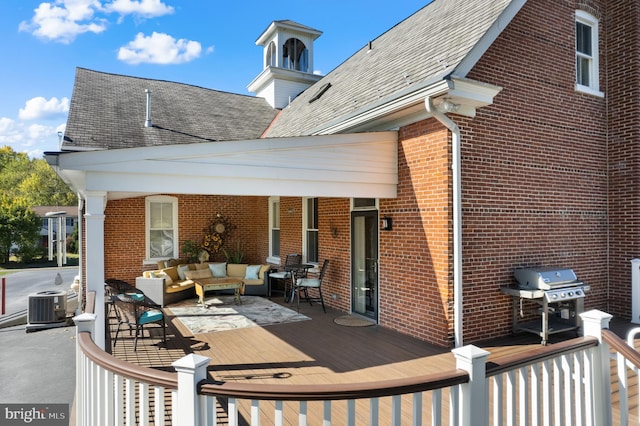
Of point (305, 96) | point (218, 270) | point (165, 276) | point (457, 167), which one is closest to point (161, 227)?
point (218, 270)

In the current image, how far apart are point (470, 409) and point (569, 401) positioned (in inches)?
47.3

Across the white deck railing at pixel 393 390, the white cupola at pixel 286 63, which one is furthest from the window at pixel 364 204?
the white cupola at pixel 286 63

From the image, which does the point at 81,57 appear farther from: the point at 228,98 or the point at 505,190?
the point at 505,190

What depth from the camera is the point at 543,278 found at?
6090 mm

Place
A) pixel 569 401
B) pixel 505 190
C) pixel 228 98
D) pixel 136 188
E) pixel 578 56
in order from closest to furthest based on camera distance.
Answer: pixel 569 401 → pixel 136 188 → pixel 505 190 → pixel 578 56 → pixel 228 98

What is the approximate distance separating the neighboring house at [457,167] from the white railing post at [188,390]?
3324mm

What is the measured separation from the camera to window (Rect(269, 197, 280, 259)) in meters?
12.6

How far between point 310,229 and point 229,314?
3091 mm

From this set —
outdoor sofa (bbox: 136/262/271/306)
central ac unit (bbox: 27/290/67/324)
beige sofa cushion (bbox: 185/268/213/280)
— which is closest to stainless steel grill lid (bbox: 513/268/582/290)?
outdoor sofa (bbox: 136/262/271/306)

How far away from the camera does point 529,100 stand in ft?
23.0

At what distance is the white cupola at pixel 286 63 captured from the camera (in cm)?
1602

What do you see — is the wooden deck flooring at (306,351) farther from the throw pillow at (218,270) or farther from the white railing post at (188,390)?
the throw pillow at (218,270)

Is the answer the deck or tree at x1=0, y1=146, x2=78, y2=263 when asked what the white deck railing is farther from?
tree at x1=0, y1=146, x2=78, y2=263

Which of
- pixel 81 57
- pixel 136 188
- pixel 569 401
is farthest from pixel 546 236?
pixel 81 57
